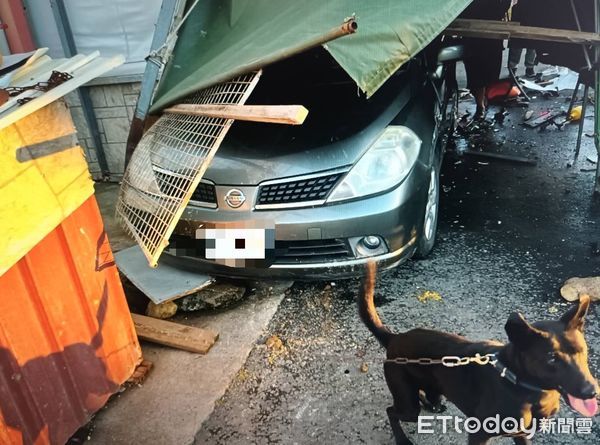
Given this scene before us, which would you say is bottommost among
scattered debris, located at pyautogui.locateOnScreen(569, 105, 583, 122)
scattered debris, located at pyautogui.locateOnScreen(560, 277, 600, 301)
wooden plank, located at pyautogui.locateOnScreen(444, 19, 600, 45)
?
scattered debris, located at pyautogui.locateOnScreen(569, 105, 583, 122)

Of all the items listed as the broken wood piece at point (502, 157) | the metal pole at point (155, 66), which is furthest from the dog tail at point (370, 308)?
the broken wood piece at point (502, 157)

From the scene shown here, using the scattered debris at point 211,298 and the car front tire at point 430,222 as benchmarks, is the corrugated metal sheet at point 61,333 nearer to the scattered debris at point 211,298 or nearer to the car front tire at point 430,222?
the scattered debris at point 211,298

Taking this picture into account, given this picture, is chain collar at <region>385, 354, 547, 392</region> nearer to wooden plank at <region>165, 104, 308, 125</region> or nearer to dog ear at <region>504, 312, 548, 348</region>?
dog ear at <region>504, 312, 548, 348</region>

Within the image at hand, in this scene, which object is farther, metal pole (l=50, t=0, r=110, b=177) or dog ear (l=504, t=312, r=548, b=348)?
metal pole (l=50, t=0, r=110, b=177)

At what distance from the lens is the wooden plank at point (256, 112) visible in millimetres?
1939

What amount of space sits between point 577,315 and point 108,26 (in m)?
5.24

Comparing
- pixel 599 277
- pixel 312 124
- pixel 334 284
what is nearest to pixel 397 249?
pixel 334 284

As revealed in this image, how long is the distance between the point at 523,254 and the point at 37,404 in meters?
3.26

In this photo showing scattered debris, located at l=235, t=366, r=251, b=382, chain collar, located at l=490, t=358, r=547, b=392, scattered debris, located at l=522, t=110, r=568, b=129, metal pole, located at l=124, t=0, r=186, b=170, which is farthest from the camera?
scattered debris, located at l=522, t=110, r=568, b=129

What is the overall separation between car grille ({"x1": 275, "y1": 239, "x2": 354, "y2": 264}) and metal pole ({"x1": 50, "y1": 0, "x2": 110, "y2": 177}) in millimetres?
3477

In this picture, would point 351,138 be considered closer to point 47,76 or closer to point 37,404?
point 47,76

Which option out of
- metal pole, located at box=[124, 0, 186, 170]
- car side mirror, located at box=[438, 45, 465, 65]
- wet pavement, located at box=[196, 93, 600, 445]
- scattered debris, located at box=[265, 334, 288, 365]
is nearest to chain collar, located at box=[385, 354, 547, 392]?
wet pavement, located at box=[196, 93, 600, 445]

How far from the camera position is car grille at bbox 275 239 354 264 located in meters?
2.97

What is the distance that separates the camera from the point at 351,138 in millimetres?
3053
